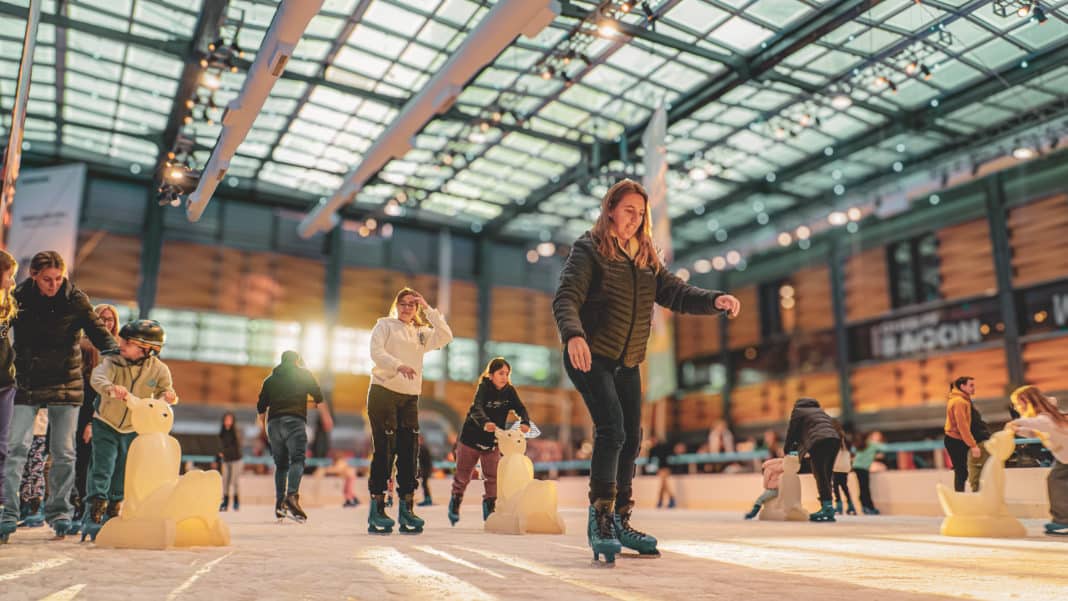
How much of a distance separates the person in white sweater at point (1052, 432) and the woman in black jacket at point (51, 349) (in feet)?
18.8

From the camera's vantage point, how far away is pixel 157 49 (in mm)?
14164

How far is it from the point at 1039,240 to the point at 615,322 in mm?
17296

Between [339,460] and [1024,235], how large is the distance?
15027 millimetres

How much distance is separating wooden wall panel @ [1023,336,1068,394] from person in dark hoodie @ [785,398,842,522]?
11257mm

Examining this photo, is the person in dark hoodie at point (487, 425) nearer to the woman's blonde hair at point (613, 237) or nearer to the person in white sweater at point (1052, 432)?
the woman's blonde hair at point (613, 237)

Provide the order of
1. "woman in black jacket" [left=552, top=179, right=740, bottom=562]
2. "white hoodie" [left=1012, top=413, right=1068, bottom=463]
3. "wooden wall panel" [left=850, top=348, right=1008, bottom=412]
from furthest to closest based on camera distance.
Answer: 1. "wooden wall panel" [left=850, top=348, right=1008, bottom=412]
2. "white hoodie" [left=1012, top=413, right=1068, bottom=463]
3. "woman in black jacket" [left=552, top=179, right=740, bottom=562]

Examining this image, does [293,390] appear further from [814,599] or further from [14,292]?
[814,599]

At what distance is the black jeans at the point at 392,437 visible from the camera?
203 inches

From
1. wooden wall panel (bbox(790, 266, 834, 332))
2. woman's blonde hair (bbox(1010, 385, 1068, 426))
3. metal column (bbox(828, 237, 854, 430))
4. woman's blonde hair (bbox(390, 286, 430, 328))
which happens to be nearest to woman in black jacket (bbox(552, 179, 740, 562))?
woman's blonde hair (bbox(390, 286, 430, 328))

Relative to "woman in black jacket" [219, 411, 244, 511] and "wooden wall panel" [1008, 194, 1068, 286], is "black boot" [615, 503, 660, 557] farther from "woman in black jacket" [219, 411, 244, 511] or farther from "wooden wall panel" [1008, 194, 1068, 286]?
"wooden wall panel" [1008, 194, 1068, 286]

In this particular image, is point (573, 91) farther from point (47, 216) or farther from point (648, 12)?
point (47, 216)

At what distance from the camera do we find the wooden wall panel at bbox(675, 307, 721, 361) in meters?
24.2

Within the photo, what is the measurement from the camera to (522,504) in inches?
213

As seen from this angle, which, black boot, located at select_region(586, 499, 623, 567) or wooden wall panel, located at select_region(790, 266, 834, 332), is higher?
wooden wall panel, located at select_region(790, 266, 834, 332)
